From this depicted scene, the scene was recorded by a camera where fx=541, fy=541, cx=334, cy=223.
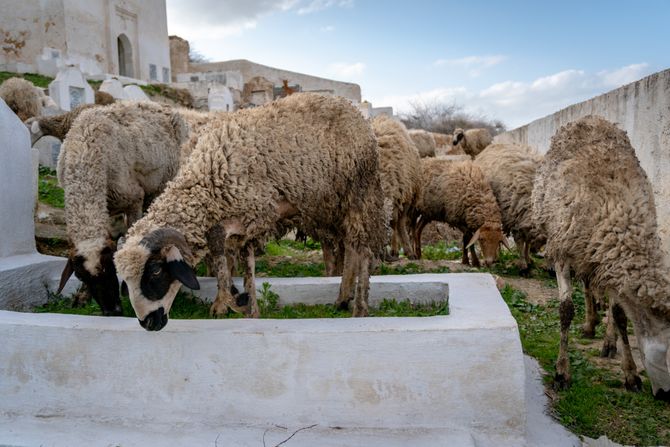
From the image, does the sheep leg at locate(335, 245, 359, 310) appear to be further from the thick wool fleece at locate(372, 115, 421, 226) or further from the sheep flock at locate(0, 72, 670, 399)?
the thick wool fleece at locate(372, 115, 421, 226)

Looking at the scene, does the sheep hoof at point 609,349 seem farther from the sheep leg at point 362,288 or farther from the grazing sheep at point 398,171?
the grazing sheep at point 398,171

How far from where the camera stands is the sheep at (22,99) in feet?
41.0

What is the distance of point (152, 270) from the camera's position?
351 cm

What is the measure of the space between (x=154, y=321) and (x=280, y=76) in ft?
132

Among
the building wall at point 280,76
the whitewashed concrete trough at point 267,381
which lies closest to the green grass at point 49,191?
the whitewashed concrete trough at point 267,381

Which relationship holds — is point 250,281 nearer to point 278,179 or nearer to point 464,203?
point 278,179

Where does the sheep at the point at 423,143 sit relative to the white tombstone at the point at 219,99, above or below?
below

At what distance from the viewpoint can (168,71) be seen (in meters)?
34.6

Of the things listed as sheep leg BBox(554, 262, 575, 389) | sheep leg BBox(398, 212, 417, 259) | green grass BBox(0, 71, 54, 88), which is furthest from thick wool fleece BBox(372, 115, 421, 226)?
green grass BBox(0, 71, 54, 88)

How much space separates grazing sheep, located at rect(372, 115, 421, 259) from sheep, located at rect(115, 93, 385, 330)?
3672mm

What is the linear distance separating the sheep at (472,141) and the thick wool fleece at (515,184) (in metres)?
9.51

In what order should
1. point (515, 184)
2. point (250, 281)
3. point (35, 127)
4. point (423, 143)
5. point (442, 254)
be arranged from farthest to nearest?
point (423, 143)
point (442, 254)
point (35, 127)
point (515, 184)
point (250, 281)

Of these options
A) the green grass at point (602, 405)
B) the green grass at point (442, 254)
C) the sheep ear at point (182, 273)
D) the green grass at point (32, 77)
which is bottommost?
the green grass at point (442, 254)

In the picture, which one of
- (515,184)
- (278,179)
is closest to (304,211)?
(278,179)
